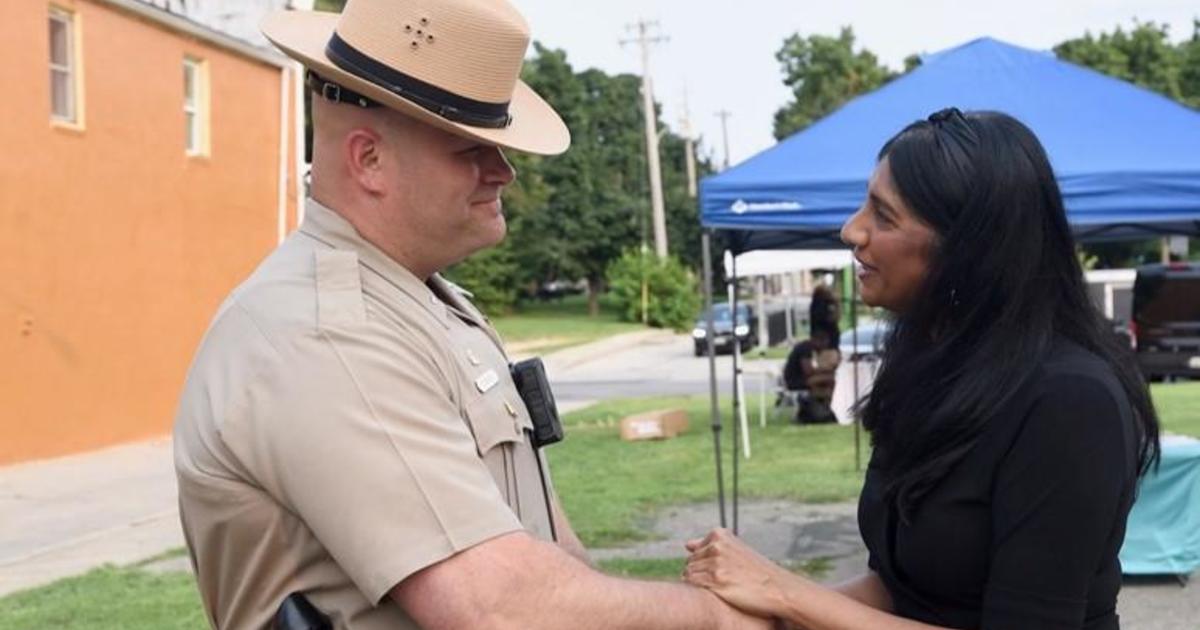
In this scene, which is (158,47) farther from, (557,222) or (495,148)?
(557,222)

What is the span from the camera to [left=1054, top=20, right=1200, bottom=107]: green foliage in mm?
49794

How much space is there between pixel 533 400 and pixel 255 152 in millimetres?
16695

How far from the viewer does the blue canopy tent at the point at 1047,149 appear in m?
7.33

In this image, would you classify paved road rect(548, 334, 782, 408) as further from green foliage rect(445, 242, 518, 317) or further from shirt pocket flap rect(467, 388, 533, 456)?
A: shirt pocket flap rect(467, 388, 533, 456)

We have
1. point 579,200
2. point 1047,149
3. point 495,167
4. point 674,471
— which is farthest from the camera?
point 579,200

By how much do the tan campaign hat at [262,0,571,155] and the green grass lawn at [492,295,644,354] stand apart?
3382 centimetres

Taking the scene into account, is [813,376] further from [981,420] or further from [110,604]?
[981,420]

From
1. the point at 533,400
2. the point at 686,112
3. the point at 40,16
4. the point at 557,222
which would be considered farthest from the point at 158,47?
the point at 686,112

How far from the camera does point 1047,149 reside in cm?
732

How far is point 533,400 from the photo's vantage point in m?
2.19

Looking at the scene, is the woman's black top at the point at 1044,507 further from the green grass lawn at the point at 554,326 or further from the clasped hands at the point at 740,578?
the green grass lawn at the point at 554,326

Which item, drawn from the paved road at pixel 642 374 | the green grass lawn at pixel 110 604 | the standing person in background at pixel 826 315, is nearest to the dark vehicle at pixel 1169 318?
the paved road at pixel 642 374

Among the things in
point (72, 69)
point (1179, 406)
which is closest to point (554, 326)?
point (1179, 406)

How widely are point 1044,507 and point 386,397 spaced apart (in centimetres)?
97
